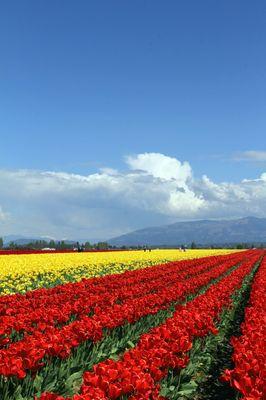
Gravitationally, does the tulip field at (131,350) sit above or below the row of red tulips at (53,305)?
below

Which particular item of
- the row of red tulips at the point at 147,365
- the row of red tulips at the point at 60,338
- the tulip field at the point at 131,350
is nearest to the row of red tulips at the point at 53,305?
the tulip field at the point at 131,350

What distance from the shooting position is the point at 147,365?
6.65 m

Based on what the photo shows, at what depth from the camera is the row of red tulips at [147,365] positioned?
217 inches

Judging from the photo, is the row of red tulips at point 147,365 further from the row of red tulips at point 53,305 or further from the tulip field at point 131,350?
the row of red tulips at point 53,305

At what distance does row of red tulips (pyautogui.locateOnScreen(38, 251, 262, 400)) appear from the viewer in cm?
551

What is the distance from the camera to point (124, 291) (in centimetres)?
1733

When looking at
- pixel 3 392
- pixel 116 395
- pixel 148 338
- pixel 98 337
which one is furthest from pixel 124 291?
pixel 116 395

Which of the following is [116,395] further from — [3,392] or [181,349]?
[181,349]

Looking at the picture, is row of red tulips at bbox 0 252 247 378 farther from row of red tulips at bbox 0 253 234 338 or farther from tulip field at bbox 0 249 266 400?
row of red tulips at bbox 0 253 234 338

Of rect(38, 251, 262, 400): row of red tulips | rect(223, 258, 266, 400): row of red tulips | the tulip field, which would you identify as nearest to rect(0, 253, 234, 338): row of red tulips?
the tulip field

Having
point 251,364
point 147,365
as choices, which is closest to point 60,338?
point 147,365

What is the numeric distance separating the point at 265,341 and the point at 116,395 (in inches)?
149

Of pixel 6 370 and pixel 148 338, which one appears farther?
pixel 148 338

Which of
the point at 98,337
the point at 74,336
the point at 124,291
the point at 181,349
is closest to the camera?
the point at 181,349
